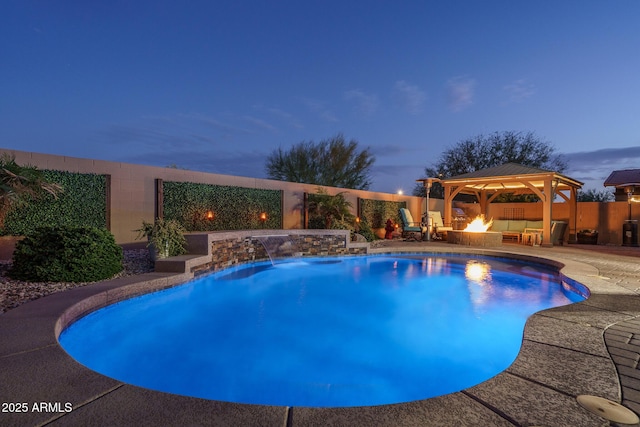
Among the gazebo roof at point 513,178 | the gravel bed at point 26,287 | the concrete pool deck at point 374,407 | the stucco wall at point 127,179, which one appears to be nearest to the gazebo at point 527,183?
the gazebo roof at point 513,178

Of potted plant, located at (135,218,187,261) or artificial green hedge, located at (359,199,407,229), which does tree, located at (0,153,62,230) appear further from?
artificial green hedge, located at (359,199,407,229)

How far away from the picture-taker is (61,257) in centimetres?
481

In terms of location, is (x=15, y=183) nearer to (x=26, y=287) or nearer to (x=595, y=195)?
(x=26, y=287)

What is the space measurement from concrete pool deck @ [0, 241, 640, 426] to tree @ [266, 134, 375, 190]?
2052cm

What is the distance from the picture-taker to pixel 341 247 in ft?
33.0

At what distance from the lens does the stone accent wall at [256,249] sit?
7.34m

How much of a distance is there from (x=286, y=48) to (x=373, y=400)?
1572 centimetres

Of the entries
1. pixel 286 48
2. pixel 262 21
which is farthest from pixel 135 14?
pixel 286 48

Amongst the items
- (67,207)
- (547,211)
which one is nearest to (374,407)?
(67,207)

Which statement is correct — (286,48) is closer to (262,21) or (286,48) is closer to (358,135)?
(262,21)

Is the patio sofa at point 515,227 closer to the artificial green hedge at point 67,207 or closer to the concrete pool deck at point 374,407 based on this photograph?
the concrete pool deck at point 374,407

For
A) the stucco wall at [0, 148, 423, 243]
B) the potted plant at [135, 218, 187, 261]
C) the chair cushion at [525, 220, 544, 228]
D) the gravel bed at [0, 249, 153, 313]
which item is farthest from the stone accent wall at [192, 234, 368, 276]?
the chair cushion at [525, 220, 544, 228]

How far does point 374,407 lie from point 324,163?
22.2m

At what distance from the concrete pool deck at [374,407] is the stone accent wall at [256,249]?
4239mm
